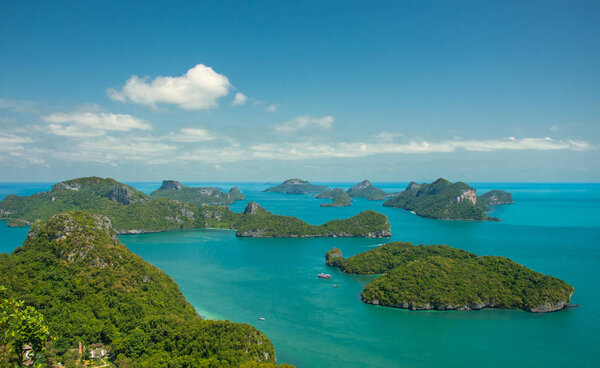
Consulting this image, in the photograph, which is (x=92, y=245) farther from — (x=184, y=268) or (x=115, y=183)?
(x=115, y=183)

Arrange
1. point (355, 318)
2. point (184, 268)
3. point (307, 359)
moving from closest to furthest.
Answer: point (307, 359) < point (355, 318) < point (184, 268)

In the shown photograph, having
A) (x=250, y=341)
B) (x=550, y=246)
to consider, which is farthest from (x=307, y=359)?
(x=550, y=246)

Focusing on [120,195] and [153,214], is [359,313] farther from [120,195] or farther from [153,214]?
[120,195]

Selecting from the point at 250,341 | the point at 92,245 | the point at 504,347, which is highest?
the point at 92,245

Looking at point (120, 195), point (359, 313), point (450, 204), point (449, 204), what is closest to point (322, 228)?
point (359, 313)

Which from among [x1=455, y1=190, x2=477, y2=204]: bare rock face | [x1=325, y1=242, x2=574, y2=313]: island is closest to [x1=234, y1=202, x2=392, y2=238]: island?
[x1=325, y1=242, x2=574, y2=313]: island

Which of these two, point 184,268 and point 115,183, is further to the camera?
point 115,183
